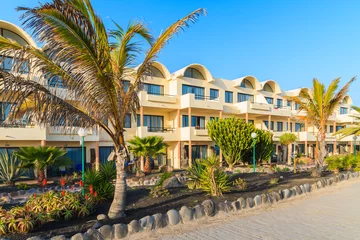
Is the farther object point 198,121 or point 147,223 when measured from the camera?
point 198,121

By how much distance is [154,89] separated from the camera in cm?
2369

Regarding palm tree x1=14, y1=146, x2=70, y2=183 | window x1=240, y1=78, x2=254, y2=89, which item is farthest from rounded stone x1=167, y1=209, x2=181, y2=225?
window x1=240, y1=78, x2=254, y2=89

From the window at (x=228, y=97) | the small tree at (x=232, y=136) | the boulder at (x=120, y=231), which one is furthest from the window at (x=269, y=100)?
the boulder at (x=120, y=231)

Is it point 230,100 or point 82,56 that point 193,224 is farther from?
point 230,100

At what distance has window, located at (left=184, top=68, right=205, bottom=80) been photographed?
25.7 m

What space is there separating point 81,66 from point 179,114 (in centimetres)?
1741

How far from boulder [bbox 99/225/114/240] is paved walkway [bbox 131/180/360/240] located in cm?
89

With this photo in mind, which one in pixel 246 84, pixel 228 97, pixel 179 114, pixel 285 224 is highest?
pixel 246 84

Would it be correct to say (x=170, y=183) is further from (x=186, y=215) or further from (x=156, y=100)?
(x=156, y=100)

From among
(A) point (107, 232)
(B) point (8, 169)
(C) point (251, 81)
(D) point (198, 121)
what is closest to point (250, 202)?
(A) point (107, 232)

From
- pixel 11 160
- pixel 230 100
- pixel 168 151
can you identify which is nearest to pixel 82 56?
pixel 11 160

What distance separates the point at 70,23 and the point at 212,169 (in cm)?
617

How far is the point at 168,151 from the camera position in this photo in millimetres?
24766

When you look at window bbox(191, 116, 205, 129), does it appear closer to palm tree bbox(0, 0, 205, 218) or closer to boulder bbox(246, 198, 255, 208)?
boulder bbox(246, 198, 255, 208)
